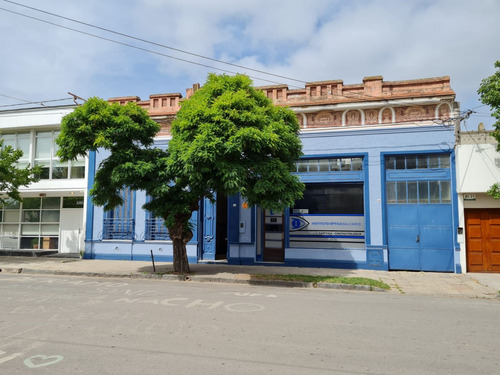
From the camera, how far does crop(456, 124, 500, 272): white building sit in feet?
41.9

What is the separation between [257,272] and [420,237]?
5.92m

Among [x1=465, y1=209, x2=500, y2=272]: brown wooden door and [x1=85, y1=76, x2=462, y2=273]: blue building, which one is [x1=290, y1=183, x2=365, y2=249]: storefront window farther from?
[x1=465, y1=209, x2=500, y2=272]: brown wooden door

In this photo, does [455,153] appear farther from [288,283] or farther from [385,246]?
[288,283]

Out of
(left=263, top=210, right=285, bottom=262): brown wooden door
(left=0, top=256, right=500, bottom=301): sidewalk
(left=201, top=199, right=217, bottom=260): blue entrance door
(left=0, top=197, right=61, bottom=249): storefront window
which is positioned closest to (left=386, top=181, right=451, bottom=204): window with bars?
(left=0, top=256, right=500, bottom=301): sidewalk

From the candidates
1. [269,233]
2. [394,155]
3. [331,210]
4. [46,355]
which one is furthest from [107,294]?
[394,155]

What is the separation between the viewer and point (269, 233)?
15109 millimetres

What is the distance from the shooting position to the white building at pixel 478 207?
503 inches

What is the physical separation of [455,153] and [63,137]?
42.1ft

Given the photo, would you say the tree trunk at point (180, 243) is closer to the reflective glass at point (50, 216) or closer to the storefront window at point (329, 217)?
the storefront window at point (329, 217)

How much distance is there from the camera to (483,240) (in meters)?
13.0

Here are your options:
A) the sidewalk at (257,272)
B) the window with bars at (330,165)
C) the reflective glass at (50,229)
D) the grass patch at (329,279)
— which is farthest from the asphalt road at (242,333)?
the reflective glass at (50,229)

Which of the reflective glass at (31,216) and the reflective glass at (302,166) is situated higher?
the reflective glass at (302,166)

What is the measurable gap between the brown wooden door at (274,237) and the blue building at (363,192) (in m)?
0.04

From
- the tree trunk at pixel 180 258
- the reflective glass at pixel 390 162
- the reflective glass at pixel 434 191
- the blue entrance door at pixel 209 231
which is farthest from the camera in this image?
the blue entrance door at pixel 209 231
